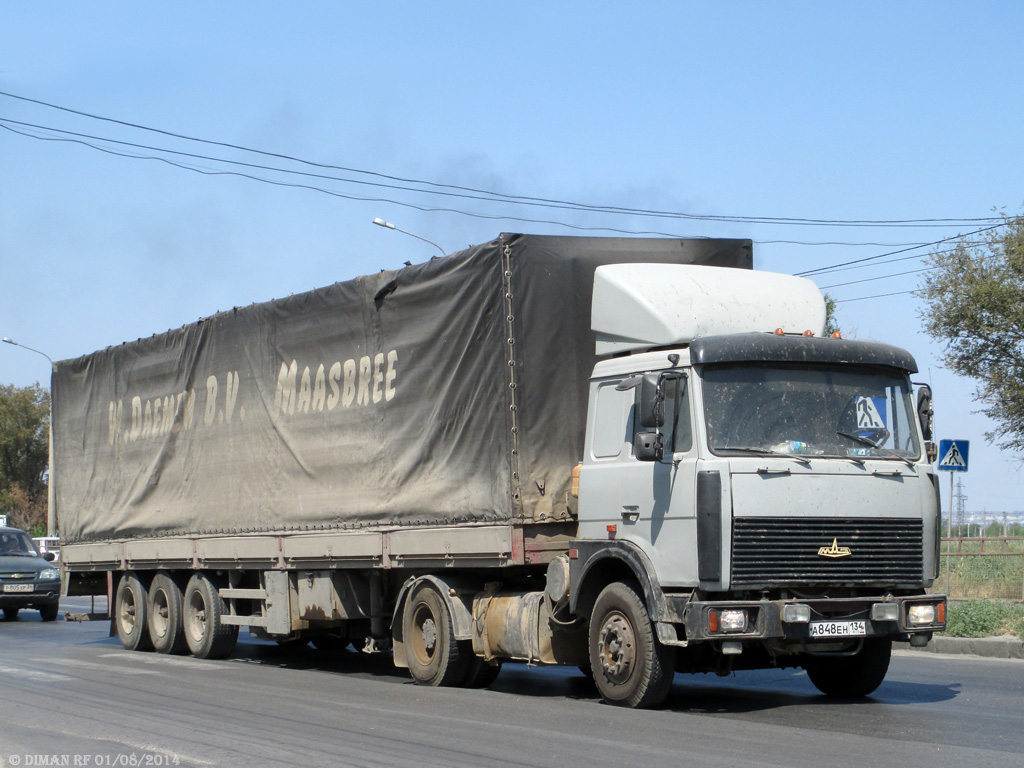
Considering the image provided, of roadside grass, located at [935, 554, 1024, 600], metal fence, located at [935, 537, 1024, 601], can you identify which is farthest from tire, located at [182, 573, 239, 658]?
roadside grass, located at [935, 554, 1024, 600]

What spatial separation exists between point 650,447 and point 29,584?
750 inches

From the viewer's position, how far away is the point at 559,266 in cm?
1124

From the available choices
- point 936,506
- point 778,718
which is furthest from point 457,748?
point 936,506

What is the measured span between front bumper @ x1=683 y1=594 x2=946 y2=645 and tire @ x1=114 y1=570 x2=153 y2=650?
10604 mm

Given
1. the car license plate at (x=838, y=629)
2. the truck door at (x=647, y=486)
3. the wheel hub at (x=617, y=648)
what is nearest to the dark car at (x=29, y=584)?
the truck door at (x=647, y=486)

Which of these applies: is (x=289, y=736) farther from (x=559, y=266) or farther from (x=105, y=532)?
(x=105, y=532)

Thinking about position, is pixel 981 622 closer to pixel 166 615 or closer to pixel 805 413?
pixel 805 413

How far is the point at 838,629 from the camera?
933cm

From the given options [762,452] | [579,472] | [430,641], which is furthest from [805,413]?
[430,641]

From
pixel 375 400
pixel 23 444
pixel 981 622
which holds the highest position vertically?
pixel 23 444

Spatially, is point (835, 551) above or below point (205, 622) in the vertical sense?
above

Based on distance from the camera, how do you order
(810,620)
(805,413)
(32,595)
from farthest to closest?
(32,595)
(805,413)
(810,620)

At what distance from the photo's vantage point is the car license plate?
9.24m

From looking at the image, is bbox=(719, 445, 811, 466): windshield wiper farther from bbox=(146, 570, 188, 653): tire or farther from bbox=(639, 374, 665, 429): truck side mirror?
bbox=(146, 570, 188, 653): tire
